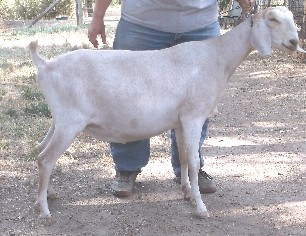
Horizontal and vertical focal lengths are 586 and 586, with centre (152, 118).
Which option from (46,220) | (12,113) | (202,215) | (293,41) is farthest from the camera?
(12,113)

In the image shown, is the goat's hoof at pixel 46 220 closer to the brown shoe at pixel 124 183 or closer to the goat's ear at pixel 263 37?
the brown shoe at pixel 124 183

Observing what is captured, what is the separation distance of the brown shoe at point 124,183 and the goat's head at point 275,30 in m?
1.44

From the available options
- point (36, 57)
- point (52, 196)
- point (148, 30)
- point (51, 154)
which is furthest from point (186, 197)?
point (36, 57)

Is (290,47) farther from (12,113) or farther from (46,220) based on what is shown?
(12,113)

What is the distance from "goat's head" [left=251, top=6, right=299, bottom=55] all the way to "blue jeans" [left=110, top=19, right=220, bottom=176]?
0.67 metres

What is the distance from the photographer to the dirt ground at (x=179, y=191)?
3850 millimetres

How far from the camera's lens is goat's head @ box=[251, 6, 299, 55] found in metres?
3.68

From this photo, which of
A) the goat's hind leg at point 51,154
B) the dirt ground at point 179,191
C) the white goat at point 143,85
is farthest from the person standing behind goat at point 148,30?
the goat's hind leg at point 51,154

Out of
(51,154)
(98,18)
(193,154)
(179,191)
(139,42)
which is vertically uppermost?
(98,18)

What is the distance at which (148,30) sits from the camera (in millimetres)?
4277

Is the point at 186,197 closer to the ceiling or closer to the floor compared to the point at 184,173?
closer to the floor

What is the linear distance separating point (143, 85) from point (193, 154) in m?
0.60

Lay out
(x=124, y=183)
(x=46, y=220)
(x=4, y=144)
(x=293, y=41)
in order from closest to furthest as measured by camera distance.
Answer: (x=293, y=41) < (x=46, y=220) < (x=124, y=183) < (x=4, y=144)

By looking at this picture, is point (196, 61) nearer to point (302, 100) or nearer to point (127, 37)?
point (127, 37)
